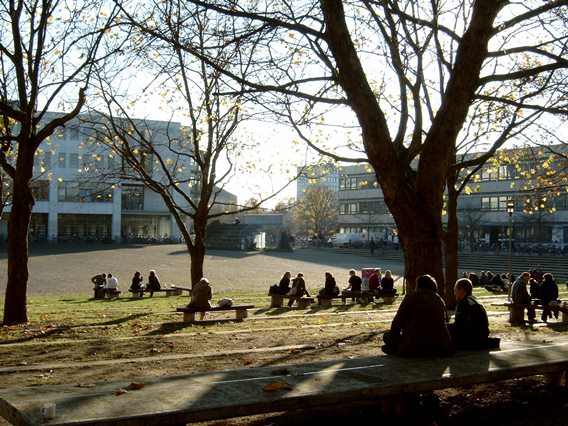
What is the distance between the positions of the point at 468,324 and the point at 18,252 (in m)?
10.9

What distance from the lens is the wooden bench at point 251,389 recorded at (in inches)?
181

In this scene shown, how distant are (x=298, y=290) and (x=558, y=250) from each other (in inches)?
1709

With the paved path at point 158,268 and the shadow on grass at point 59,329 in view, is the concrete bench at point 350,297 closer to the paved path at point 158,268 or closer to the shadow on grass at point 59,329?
the shadow on grass at point 59,329

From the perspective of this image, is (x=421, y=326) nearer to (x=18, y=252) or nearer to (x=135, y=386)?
(x=135, y=386)

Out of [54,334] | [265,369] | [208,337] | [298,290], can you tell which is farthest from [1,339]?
[298,290]

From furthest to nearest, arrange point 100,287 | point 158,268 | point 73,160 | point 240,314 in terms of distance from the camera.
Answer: point 73,160, point 158,268, point 100,287, point 240,314

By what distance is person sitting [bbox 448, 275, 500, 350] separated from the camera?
7848 mm

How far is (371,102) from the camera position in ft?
30.6

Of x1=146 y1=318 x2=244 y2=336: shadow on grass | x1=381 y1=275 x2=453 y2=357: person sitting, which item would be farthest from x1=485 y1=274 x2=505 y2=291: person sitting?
x1=381 y1=275 x2=453 y2=357: person sitting

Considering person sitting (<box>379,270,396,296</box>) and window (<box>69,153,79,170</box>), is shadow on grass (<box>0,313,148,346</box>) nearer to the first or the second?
person sitting (<box>379,270,396,296</box>)

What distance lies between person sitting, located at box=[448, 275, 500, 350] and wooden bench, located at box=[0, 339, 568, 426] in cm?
35

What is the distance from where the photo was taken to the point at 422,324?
703cm

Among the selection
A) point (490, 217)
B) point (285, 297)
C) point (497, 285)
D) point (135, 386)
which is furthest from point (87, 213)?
point (135, 386)

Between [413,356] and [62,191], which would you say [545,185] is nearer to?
[413,356]
